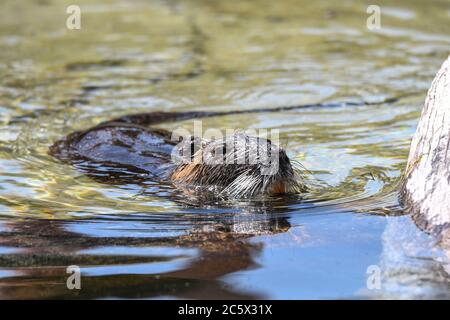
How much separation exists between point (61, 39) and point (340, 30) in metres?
3.88

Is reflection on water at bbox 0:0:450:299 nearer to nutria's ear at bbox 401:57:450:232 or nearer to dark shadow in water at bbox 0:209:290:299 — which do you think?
dark shadow in water at bbox 0:209:290:299

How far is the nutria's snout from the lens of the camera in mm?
5453

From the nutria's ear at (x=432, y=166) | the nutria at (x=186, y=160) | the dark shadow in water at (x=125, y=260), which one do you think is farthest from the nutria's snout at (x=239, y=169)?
the nutria's ear at (x=432, y=166)

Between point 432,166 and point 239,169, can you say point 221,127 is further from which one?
point 432,166

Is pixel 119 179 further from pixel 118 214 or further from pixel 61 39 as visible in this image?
pixel 61 39

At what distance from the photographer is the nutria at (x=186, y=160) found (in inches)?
216

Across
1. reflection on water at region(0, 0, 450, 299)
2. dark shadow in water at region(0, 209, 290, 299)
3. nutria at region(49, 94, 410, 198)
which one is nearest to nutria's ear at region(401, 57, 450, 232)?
reflection on water at region(0, 0, 450, 299)

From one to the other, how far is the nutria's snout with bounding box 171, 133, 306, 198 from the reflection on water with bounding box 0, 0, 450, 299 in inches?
6.3

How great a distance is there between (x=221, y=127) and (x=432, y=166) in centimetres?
333

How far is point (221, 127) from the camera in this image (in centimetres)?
766

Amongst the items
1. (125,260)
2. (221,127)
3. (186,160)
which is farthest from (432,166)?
(221,127)

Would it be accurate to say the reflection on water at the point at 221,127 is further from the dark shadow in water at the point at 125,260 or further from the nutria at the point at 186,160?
the nutria at the point at 186,160

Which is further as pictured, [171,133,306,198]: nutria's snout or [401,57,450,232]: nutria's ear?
[171,133,306,198]: nutria's snout

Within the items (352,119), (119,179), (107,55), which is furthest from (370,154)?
(107,55)
